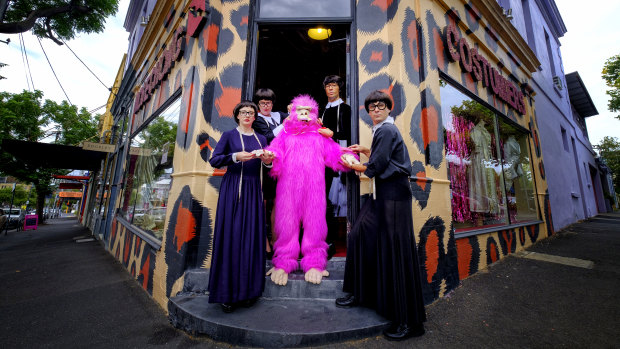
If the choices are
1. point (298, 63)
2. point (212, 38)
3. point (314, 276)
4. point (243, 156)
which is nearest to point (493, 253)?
point (314, 276)

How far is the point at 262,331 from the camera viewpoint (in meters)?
1.95

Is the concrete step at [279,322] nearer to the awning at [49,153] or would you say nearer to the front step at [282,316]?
the front step at [282,316]

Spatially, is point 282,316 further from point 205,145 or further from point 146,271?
point 146,271

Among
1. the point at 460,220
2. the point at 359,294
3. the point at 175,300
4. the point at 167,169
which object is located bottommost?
the point at 175,300

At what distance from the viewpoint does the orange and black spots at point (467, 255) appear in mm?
3394

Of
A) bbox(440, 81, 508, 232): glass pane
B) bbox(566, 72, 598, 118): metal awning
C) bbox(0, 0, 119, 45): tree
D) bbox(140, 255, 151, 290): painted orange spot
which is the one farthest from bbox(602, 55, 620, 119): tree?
bbox(0, 0, 119, 45): tree

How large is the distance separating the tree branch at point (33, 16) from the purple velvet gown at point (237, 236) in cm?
839

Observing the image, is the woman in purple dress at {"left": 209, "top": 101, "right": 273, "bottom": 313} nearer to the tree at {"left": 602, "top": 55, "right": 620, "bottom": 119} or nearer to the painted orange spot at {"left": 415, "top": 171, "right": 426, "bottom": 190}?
the painted orange spot at {"left": 415, "top": 171, "right": 426, "bottom": 190}

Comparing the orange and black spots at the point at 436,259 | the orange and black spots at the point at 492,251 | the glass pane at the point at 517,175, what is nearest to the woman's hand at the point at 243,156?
the orange and black spots at the point at 436,259

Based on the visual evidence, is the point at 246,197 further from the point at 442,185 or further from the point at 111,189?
the point at 111,189

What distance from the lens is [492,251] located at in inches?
162

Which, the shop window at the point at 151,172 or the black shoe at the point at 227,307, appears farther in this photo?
the shop window at the point at 151,172

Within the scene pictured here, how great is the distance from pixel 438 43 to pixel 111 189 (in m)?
10.2

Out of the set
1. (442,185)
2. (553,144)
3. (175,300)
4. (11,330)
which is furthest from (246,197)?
(553,144)
